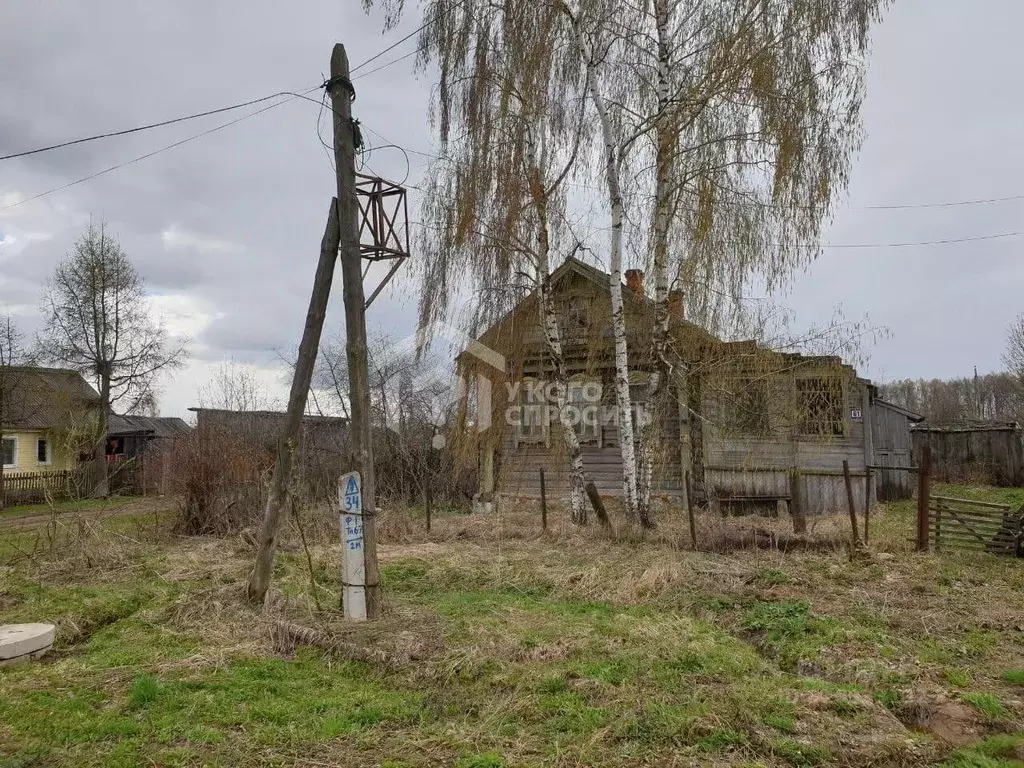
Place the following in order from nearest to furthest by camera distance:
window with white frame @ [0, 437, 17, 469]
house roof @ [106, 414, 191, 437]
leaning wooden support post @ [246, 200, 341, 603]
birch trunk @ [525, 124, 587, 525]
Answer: leaning wooden support post @ [246, 200, 341, 603], birch trunk @ [525, 124, 587, 525], window with white frame @ [0, 437, 17, 469], house roof @ [106, 414, 191, 437]

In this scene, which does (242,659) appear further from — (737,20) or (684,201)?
(737,20)

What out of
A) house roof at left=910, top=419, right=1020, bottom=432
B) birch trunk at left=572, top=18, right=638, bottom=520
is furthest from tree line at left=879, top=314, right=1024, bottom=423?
birch trunk at left=572, top=18, right=638, bottom=520

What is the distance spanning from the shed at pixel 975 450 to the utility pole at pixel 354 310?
20.1m

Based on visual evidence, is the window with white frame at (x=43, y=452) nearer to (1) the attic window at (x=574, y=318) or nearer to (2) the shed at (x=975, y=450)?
(1) the attic window at (x=574, y=318)

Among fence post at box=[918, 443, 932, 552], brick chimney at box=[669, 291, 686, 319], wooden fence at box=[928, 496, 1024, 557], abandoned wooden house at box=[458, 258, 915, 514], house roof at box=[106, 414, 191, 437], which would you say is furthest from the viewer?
house roof at box=[106, 414, 191, 437]

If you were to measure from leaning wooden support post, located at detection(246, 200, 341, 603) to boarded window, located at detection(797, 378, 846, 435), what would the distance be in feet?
36.7

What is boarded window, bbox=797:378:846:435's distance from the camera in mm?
14984

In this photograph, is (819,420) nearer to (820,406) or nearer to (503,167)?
(820,406)

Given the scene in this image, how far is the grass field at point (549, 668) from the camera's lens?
151 inches

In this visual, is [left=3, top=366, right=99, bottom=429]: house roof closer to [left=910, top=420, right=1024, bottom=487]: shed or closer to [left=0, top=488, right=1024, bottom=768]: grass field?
[left=0, top=488, right=1024, bottom=768]: grass field

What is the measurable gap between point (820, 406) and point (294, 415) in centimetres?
1208

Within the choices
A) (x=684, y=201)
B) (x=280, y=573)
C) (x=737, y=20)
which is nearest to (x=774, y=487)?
(x=684, y=201)

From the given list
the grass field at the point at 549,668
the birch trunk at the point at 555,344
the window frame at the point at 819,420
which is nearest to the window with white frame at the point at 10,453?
the grass field at the point at 549,668

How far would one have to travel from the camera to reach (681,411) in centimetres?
1528
